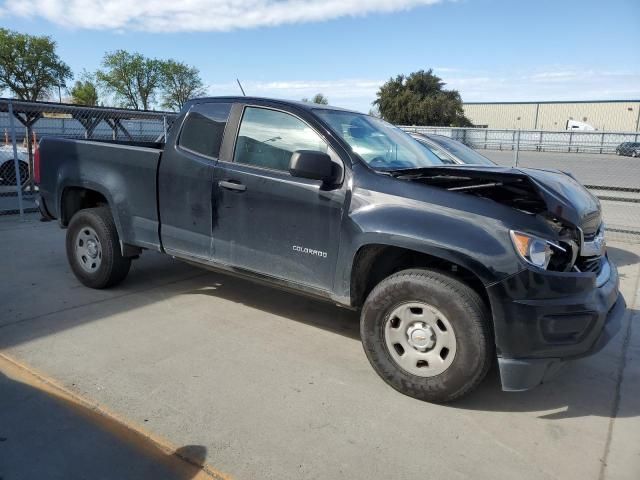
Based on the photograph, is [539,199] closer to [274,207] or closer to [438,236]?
[438,236]

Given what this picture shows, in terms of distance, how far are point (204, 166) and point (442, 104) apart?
211 ft

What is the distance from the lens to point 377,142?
420 cm

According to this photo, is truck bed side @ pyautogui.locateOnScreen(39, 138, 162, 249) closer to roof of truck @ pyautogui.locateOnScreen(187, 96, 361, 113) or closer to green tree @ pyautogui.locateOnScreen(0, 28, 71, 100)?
roof of truck @ pyautogui.locateOnScreen(187, 96, 361, 113)

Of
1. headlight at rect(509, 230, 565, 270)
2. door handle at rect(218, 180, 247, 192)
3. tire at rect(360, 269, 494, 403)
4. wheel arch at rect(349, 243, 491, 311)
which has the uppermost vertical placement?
door handle at rect(218, 180, 247, 192)

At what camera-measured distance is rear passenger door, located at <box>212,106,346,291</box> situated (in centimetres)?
369

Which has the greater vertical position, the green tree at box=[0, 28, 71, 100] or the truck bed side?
the green tree at box=[0, 28, 71, 100]

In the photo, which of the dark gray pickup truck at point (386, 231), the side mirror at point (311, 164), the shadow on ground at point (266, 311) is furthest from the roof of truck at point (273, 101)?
the shadow on ground at point (266, 311)

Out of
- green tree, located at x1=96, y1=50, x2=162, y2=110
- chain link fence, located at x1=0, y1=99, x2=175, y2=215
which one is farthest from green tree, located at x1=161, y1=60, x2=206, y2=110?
chain link fence, located at x1=0, y1=99, x2=175, y2=215

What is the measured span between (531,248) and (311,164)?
149 cm

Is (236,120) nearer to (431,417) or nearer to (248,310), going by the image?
(248,310)

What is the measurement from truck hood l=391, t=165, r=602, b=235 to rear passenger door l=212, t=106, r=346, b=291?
636mm

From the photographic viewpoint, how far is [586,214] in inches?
133

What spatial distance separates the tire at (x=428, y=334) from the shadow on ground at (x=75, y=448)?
134cm

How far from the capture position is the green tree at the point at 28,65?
5747 cm
